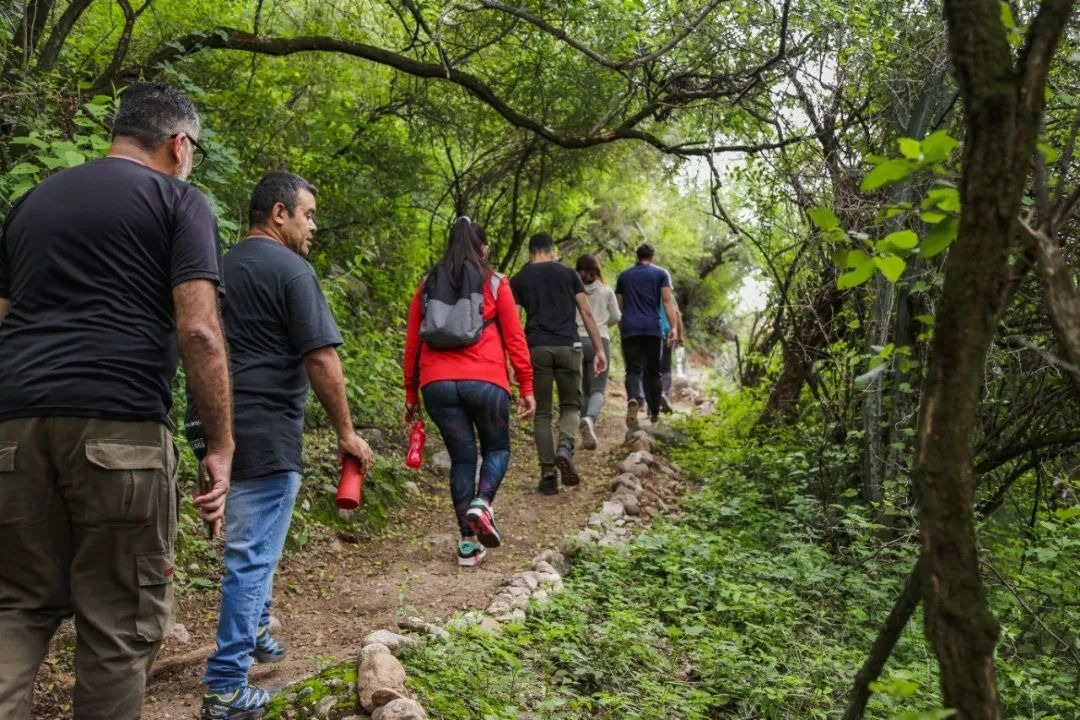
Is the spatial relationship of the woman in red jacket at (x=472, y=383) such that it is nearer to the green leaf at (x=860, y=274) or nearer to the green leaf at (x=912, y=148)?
the green leaf at (x=860, y=274)

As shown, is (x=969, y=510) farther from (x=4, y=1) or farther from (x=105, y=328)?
(x=4, y=1)

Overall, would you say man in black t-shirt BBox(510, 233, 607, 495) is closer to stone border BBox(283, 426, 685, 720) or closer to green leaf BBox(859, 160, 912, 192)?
stone border BBox(283, 426, 685, 720)

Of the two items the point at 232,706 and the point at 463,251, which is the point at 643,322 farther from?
the point at 232,706

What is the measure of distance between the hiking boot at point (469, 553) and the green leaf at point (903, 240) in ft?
15.6

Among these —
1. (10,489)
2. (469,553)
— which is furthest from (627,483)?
(10,489)

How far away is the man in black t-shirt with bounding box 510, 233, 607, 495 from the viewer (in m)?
8.16

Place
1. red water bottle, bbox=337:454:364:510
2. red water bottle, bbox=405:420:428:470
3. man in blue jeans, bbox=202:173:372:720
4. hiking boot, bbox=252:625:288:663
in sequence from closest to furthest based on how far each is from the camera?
man in blue jeans, bbox=202:173:372:720, red water bottle, bbox=337:454:364:510, hiking boot, bbox=252:625:288:663, red water bottle, bbox=405:420:428:470

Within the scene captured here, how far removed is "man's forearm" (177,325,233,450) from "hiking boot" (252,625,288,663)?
5.54 ft

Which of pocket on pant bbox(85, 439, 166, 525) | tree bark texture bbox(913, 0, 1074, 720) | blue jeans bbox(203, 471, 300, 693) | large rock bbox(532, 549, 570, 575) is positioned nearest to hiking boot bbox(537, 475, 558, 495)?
large rock bbox(532, 549, 570, 575)

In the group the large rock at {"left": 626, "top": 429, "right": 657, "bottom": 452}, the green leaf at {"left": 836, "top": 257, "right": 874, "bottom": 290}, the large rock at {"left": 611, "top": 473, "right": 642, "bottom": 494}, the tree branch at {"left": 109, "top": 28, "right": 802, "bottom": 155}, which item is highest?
the tree branch at {"left": 109, "top": 28, "right": 802, "bottom": 155}

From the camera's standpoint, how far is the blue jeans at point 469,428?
19.4 feet

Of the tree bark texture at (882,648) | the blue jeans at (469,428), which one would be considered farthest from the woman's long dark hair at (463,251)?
the tree bark texture at (882,648)

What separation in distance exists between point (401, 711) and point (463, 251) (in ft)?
10.6

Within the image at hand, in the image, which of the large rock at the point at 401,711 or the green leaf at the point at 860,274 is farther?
the large rock at the point at 401,711
